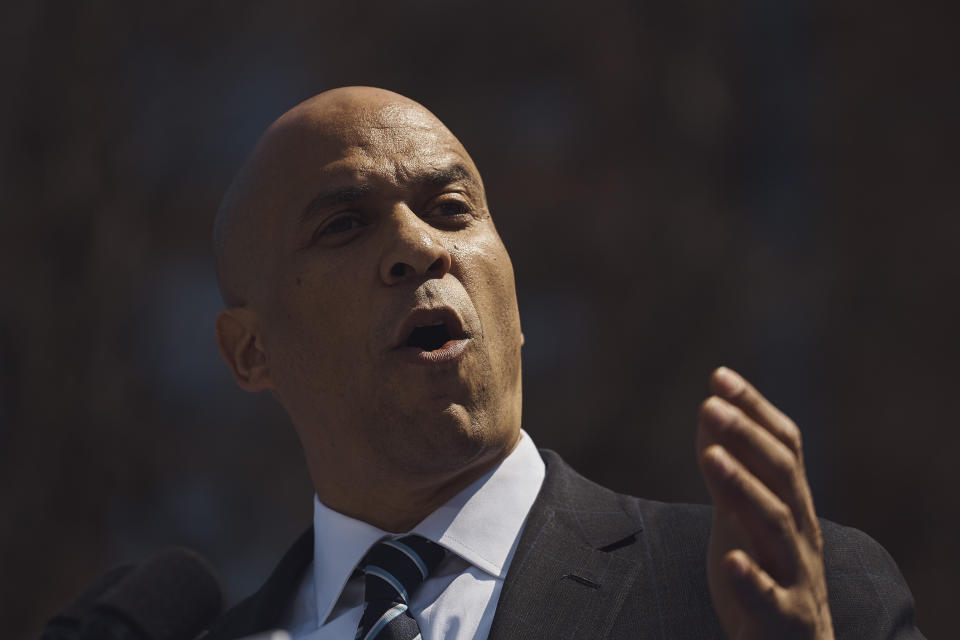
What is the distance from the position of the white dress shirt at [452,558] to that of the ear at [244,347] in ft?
1.19

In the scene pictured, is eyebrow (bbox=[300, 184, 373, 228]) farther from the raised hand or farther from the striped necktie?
the raised hand

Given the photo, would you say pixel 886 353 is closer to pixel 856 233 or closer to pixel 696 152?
pixel 856 233

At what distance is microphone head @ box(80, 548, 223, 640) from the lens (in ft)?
6.66

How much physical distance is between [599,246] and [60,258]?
2.32m

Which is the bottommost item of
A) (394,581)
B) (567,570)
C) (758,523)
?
(394,581)

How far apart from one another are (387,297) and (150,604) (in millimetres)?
855

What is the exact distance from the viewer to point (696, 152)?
400 cm

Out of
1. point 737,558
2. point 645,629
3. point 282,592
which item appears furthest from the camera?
point 282,592

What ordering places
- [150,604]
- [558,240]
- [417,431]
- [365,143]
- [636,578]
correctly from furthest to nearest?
[558,240]
[365,143]
[150,604]
[417,431]
[636,578]

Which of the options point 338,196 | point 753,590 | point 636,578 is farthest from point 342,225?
point 753,590

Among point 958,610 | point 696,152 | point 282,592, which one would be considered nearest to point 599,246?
point 696,152

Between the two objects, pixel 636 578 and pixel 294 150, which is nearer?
pixel 636 578

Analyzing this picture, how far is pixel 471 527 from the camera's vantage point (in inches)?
84.1

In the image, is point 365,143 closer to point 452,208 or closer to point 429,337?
point 452,208
